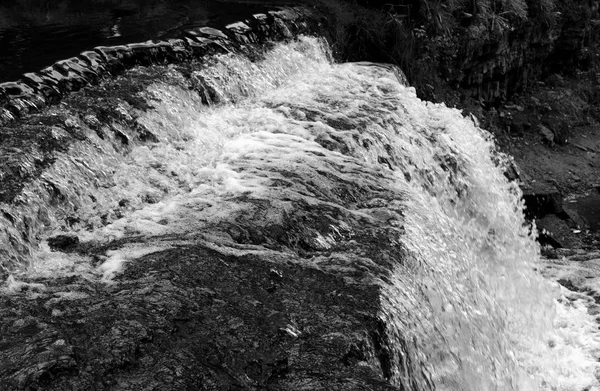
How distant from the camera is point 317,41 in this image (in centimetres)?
855

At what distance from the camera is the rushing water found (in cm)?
415

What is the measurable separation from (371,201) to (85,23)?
4462 millimetres

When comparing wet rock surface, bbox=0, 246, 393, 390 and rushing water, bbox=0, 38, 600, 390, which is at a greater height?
wet rock surface, bbox=0, 246, 393, 390

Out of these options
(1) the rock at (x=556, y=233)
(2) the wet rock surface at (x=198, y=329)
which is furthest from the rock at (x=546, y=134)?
(2) the wet rock surface at (x=198, y=329)

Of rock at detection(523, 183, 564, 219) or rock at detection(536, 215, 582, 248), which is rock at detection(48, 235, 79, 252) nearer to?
rock at detection(536, 215, 582, 248)

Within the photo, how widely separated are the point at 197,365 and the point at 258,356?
28 centimetres

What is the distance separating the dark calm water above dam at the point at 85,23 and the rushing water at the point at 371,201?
942mm

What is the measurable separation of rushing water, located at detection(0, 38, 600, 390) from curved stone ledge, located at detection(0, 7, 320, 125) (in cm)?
28

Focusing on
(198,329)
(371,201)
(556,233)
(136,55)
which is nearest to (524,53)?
(556,233)

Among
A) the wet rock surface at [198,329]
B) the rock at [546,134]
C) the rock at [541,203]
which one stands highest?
the wet rock surface at [198,329]

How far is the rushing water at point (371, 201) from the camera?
13.6 ft

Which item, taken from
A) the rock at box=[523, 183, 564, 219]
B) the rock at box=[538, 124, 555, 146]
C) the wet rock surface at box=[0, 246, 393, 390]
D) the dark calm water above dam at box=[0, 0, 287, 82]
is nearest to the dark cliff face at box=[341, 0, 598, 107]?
the rock at box=[538, 124, 555, 146]

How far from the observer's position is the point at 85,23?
26.0ft

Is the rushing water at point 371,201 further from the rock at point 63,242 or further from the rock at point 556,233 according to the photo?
the rock at point 556,233
